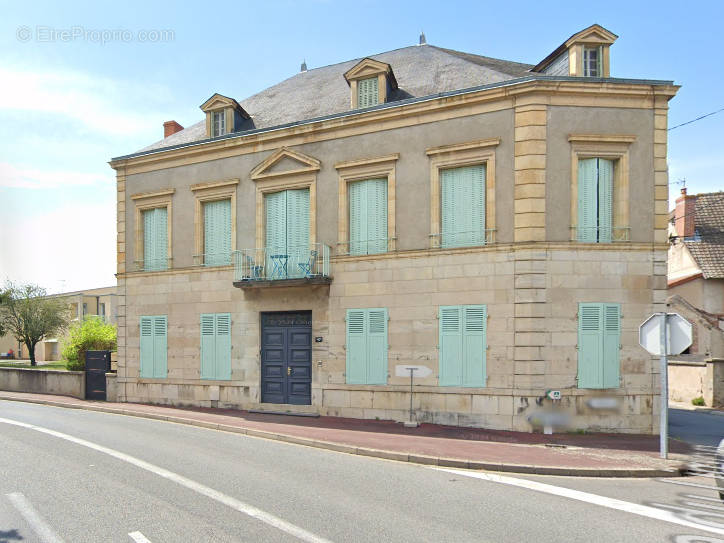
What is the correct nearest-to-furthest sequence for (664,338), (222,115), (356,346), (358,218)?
(664,338) → (356,346) → (358,218) → (222,115)

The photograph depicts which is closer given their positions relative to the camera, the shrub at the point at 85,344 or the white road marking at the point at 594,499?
the white road marking at the point at 594,499

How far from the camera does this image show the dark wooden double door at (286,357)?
17078 mm

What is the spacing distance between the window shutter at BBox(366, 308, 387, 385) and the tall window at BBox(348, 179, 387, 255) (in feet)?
5.91

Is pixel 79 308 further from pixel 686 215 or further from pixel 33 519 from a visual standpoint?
pixel 33 519

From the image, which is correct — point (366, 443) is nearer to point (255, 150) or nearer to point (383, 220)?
point (383, 220)

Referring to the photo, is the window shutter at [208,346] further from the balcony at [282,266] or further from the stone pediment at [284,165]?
the stone pediment at [284,165]

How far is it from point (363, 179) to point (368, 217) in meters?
1.09

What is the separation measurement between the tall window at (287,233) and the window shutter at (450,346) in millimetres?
4474

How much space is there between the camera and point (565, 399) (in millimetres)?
13727

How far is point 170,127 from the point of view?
78.5ft

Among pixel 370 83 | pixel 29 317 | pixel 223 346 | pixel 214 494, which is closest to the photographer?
pixel 214 494

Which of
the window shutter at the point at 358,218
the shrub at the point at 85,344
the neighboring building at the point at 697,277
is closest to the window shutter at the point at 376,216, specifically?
the window shutter at the point at 358,218

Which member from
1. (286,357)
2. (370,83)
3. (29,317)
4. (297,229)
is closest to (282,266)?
(297,229)

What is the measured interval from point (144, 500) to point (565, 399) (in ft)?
32.4
